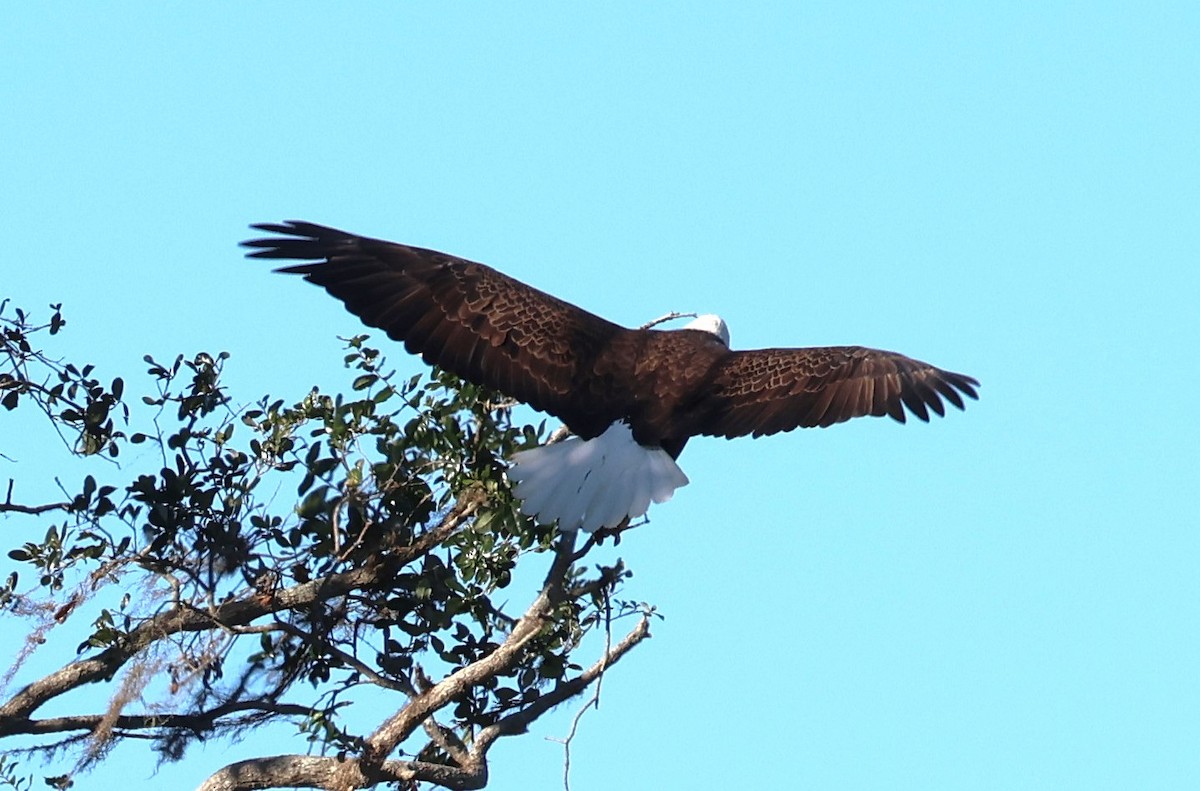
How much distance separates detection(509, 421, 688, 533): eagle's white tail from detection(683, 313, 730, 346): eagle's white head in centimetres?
82

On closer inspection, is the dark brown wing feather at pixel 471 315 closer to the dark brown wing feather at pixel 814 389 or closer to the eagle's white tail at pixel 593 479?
the eagle's white tail at pixel 593 479

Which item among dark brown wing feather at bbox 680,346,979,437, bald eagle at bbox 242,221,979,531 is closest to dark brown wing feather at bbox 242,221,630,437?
bald eagle at bbox 242,221,979,531

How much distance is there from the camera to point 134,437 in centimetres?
457

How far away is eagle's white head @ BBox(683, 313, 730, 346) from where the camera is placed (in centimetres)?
633

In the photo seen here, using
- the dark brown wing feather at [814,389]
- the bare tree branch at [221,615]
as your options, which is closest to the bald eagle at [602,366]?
the dark brown wing feather at [814,389]

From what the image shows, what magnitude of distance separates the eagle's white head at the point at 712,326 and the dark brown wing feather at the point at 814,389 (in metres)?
0.34

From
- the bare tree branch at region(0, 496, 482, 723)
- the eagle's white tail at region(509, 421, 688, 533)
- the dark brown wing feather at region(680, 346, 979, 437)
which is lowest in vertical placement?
the bare tree branch at region(0, 496, 482, 723)

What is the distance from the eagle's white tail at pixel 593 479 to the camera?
474 centimetres

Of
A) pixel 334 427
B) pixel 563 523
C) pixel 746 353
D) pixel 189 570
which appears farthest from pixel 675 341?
pixel 189 570

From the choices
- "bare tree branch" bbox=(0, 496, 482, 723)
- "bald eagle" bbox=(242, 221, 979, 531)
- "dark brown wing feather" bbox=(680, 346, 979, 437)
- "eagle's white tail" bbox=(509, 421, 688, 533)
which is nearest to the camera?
"bare tree branch" bbox=(0, 496, 482, 723)

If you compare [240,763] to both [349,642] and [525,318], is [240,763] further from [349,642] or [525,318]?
[525,318]

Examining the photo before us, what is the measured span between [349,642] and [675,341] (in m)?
1.77

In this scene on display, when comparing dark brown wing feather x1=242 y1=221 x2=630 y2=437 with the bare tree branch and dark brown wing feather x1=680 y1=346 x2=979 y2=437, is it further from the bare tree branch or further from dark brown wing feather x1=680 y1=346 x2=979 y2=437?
the bare tree branch

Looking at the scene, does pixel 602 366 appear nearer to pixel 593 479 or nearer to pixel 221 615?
pixel 593 479
